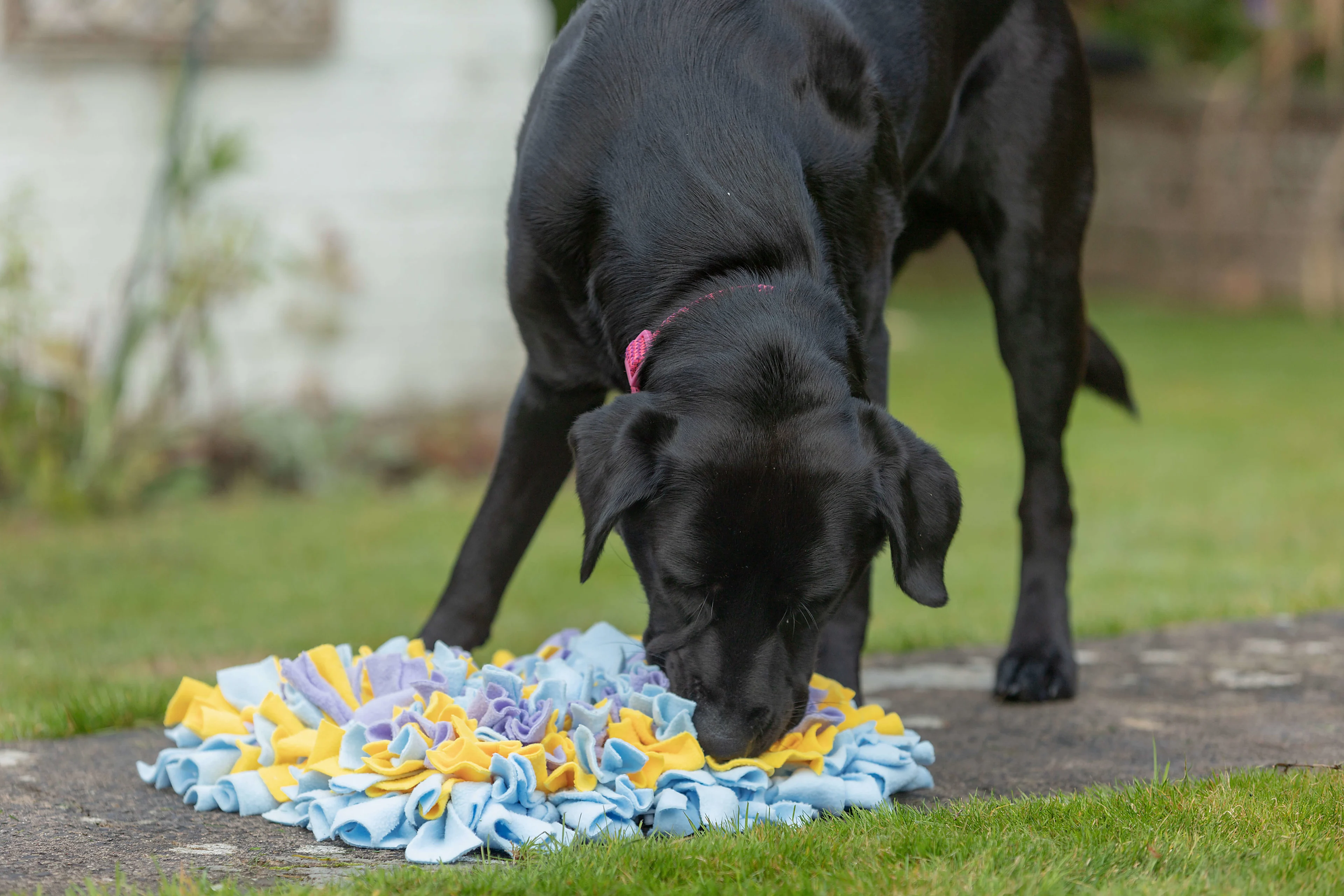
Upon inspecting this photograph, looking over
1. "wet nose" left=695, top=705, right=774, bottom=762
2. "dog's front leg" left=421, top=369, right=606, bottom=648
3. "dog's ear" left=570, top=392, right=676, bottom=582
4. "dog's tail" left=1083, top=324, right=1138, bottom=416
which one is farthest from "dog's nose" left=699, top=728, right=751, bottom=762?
"dog's tail" left=1083, top=324, right=1138, bottom=416

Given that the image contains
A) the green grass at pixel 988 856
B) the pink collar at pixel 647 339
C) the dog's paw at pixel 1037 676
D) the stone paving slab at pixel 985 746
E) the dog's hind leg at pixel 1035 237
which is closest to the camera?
the green grass at pixel 988 856

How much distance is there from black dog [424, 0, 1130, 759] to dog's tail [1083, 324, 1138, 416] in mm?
377

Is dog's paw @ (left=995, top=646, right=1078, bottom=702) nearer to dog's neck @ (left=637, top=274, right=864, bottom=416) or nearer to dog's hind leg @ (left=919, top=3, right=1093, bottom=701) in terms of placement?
dog's hind leg @ (left=919, top=3, right=1093, bottom=701)

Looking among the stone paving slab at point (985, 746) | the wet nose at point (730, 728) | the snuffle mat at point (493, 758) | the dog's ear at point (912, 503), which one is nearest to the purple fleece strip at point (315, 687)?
the snuffle mat at point (493, 758)

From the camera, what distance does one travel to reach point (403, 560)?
580 centimetres

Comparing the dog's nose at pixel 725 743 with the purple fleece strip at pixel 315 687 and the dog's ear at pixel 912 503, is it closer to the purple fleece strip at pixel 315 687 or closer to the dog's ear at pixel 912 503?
the dog's ear at pixel 912 503

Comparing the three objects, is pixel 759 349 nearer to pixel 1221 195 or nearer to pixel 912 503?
pixel 912 503

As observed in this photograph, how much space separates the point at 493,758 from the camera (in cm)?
238

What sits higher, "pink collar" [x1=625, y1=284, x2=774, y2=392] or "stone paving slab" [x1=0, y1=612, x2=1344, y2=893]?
"pink collar" [x1=625, y1=284, x2=774, y2=392]

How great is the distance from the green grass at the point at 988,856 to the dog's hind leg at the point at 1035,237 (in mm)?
1008

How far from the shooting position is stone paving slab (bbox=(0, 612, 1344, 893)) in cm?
232

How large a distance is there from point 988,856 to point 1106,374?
218cm

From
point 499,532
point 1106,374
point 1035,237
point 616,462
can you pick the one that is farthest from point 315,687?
point 1106,374

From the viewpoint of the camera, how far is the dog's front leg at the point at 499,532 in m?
3.22
